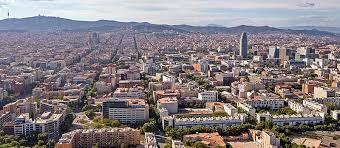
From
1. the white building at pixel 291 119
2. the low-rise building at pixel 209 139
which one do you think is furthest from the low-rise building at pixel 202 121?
the low-rise building at pixel 209 139

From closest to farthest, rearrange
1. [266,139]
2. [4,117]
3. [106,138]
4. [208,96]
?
[266,139] < [106,138] < [4,117] < [208,96]

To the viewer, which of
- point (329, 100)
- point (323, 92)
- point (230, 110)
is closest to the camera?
point (230, 110)

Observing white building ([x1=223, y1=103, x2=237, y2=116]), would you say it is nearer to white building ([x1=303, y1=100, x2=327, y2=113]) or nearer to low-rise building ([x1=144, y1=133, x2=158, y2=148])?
white building ([x1=303, y1=100, x2=327, y2=113])

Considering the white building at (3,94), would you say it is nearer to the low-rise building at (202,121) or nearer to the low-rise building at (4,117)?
the low-rise building at (4,117)

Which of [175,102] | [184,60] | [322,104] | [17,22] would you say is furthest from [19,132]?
[17,22]

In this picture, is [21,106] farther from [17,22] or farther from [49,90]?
[17,22]

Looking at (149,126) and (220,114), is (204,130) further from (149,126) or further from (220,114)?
(220,114)

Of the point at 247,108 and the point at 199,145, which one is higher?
the point at 247,108

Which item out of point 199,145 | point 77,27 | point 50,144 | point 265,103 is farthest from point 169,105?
point 77,27

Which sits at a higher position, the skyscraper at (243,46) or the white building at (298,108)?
the skyscraper at (243,46)

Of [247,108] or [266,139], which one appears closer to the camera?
[266,139]

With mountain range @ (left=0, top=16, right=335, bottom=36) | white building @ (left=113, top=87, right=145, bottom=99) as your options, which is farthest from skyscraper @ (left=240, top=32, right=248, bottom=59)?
mountain range @ (left=0, top=16, right=335, bottom=36)
